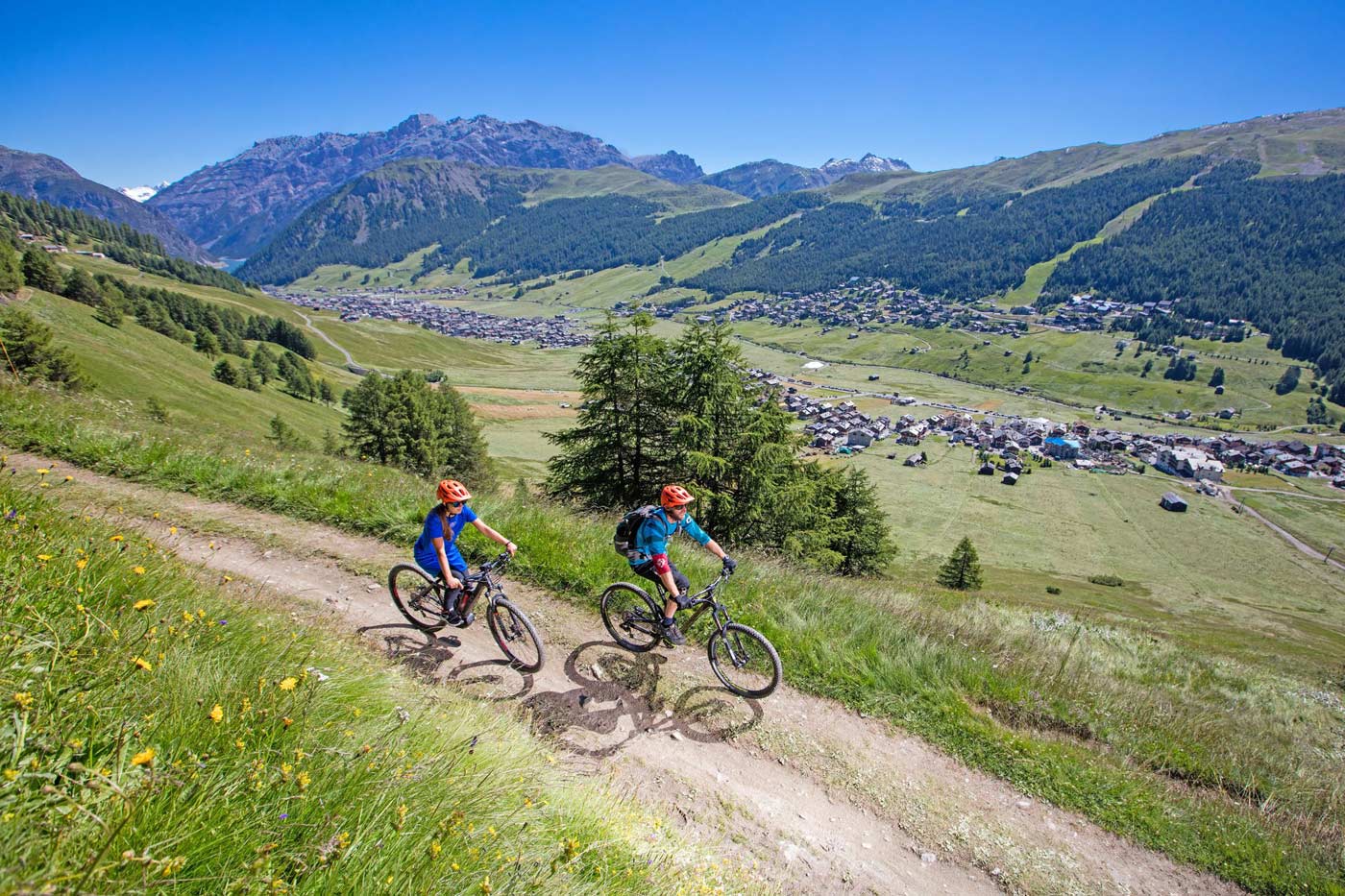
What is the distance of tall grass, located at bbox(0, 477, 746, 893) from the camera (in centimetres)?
241

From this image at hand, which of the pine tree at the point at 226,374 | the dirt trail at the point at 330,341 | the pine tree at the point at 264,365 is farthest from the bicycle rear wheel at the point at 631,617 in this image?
the dirt trail at the point at 330,341

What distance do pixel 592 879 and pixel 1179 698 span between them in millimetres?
10434

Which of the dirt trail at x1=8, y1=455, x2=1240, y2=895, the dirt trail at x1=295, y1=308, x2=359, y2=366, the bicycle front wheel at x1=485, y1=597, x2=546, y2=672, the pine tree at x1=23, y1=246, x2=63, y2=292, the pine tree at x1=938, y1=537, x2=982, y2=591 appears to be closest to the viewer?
the dirt trail at x1=8, y1=455, x2=1240, y2=895

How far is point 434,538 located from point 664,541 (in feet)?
11.0

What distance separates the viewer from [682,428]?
22750mm

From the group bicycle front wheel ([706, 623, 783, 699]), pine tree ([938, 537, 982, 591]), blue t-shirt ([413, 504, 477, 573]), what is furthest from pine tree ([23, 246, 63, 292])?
pine tree ([938, 537, 982, 591])

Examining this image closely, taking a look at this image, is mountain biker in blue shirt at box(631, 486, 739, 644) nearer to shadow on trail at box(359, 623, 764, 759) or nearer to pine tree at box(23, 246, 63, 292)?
shadow on trail at box(359, 623, 764, 759)

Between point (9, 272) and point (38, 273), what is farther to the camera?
point (38, 273)

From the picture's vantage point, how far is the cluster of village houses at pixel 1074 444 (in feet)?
427

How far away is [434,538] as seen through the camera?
26.6ft

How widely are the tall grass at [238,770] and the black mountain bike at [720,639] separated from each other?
298 centimetres

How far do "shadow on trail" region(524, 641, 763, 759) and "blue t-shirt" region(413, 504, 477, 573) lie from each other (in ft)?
7.68

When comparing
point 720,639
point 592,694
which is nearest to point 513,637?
point 592,694

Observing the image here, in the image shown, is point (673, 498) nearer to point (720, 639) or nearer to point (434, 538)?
point (720, 639)
